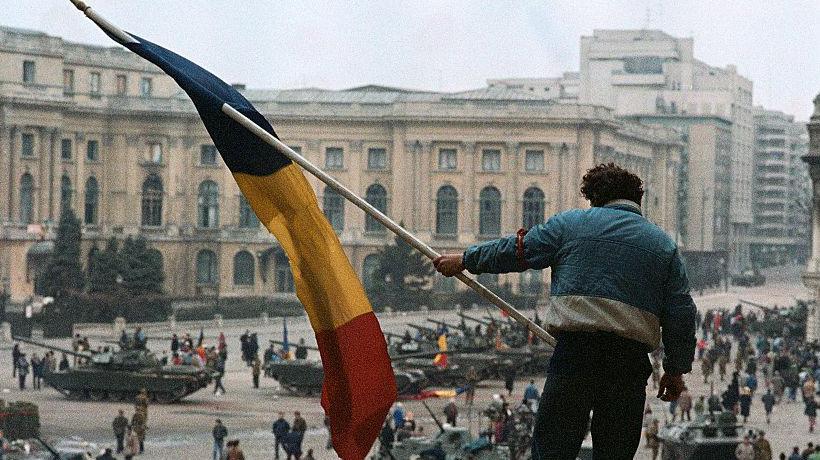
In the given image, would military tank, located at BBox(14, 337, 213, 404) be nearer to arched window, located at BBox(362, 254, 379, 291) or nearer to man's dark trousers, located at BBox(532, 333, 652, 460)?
man's dark trousers, located at BBox(532, 333, 652, 460)

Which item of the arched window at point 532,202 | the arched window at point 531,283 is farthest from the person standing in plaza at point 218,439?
the arched window at point 532,202

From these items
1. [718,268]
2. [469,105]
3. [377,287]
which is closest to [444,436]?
[377,287]

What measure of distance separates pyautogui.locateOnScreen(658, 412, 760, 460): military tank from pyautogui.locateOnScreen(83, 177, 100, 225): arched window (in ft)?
257

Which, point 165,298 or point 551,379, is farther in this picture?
point 165,298

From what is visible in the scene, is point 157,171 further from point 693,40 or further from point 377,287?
point 693,40

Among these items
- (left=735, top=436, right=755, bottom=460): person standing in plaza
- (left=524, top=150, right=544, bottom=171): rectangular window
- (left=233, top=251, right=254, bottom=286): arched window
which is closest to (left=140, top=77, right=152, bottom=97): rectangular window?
(left=233, top=251, right=254, bottom=286): arched window

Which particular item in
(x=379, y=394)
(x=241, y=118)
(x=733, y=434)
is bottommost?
(x=733, y=434)

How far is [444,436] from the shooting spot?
34688mm

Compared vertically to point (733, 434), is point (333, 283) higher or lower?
higher

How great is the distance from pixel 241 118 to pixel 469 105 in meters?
109

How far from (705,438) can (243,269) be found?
7996 centimetres

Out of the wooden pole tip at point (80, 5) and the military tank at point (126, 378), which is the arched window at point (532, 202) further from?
the wooden pole tip at point (80, 5)

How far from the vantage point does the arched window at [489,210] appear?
4648 inches

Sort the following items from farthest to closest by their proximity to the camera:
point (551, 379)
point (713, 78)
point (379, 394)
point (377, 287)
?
1. point (713, 78)
2. point (377, 287)
3. point (379, 394)
4. point (551, 379)
